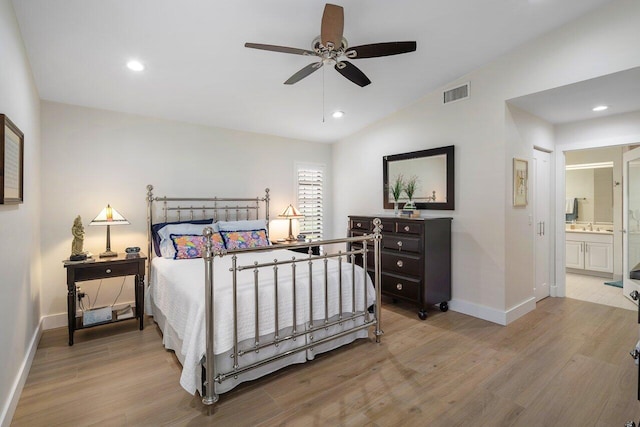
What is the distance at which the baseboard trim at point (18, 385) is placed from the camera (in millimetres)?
1910

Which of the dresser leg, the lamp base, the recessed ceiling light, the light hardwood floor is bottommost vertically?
the light hardwood floor

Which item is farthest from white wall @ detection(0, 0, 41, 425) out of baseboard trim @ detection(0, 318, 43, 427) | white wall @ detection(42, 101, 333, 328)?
white wall @ detection(42, 101, 333, 328)

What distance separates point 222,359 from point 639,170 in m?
5.65

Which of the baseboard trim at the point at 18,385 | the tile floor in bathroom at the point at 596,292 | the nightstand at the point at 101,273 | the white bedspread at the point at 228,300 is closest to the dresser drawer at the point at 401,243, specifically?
the white bedspread at the point at 228,300

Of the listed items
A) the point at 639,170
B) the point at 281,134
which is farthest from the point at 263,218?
the point at 639,170

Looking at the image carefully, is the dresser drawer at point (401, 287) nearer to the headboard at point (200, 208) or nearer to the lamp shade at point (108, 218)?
the headboard at point (200, 208)

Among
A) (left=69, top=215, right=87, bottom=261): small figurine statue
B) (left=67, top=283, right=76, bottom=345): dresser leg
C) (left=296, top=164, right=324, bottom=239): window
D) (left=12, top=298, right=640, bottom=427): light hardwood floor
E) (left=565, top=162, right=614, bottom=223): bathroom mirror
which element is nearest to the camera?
(left=12, top=298, right=640, bottom=427): light hardwood floor

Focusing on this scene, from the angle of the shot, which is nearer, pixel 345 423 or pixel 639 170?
pixel 345 423

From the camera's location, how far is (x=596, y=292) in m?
4.79

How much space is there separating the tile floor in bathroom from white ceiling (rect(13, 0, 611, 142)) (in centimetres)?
374

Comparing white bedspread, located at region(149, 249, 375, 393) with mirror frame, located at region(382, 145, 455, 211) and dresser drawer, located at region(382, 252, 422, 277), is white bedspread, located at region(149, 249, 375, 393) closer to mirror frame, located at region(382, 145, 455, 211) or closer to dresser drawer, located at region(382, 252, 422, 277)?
dresser drawer, located at region(382, 252, 422, 277)

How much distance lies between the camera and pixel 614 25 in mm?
2721

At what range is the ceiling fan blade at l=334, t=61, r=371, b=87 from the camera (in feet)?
8.50

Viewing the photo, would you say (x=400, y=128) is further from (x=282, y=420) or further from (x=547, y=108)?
(x=282, y=420)
